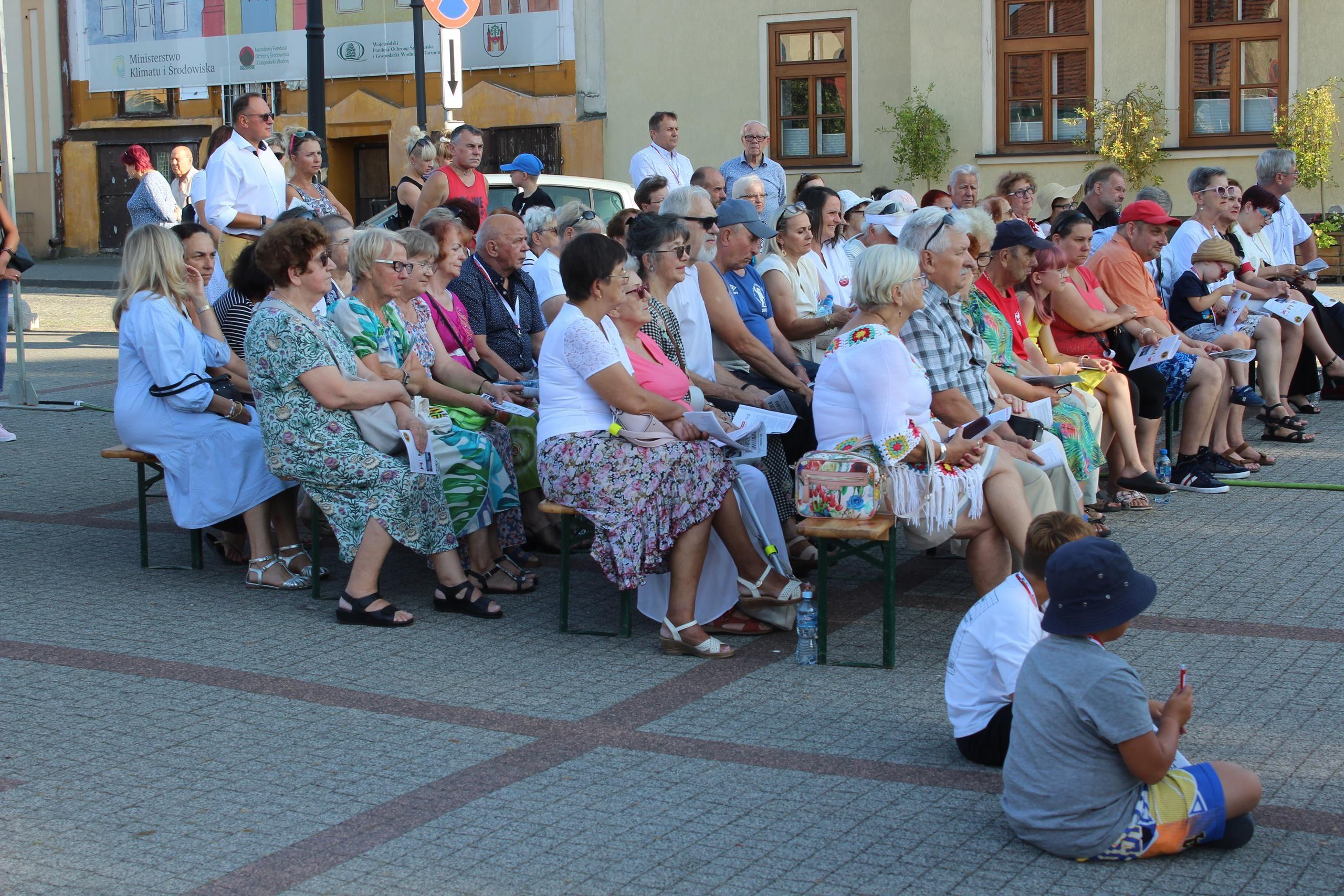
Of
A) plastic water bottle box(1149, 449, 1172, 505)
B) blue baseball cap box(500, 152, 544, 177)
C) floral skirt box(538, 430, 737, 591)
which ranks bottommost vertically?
plastic water bottle box(1149, 449, 1172, 505)

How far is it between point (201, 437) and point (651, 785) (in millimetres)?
3477

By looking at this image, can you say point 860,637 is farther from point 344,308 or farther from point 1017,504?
point 344,308

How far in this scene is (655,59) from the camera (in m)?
23.3

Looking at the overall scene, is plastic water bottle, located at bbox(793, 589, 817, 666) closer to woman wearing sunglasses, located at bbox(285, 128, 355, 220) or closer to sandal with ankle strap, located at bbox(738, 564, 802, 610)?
sandal with ankle strap, located at bbox(738, 564, 802, 610)

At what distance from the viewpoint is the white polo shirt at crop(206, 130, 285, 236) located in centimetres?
923

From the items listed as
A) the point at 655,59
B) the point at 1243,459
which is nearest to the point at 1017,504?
the point at 1243,459

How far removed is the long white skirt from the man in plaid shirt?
0.81 m

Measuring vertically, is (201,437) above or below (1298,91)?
below

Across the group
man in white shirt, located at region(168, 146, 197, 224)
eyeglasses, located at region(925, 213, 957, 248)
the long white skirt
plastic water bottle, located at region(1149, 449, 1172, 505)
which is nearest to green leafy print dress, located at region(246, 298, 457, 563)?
the long white skirt

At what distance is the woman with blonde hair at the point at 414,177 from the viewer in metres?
10.8

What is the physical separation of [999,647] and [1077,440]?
10.1ft

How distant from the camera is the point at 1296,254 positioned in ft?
39.6

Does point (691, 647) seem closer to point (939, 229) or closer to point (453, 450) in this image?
point (453, 450)

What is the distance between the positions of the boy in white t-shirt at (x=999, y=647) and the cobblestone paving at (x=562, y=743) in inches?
5.4
